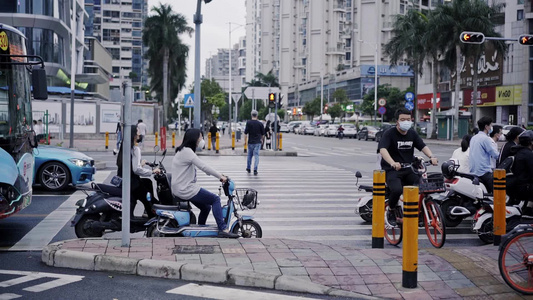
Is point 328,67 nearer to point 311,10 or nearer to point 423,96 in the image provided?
point 311,10

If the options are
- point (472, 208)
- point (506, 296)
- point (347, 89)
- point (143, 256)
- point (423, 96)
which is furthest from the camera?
point (347, 89)

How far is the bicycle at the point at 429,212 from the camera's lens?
841 centimetres

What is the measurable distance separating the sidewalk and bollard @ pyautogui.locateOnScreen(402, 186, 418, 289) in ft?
0.35

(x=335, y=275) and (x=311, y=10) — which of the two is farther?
(x=311, y=10)

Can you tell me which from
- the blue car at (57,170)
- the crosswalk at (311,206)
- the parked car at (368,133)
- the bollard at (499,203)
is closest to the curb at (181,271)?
the crosswalk at (311,206)

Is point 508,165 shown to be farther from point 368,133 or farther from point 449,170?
point 368,133

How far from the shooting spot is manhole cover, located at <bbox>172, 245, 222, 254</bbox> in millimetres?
7359

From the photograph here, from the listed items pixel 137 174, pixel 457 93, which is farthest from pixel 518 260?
pixel 457 93

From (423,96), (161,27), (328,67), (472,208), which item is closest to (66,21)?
(161,27)

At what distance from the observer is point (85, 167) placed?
14789mm

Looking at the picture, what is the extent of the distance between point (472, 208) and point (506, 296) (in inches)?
143

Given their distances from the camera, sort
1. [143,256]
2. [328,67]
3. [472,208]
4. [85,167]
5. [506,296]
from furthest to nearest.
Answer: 1. [328,67]
2. [85,167]
3. [472,208]
4. [143,256]
5. [506,296]

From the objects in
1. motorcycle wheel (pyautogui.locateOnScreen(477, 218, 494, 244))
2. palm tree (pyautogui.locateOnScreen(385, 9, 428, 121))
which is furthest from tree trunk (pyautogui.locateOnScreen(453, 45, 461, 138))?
motorcycle wheel (pyautogui.locateOnScreen(477, 218, 494, 244))

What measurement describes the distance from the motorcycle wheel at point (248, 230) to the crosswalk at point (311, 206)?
0.94m
